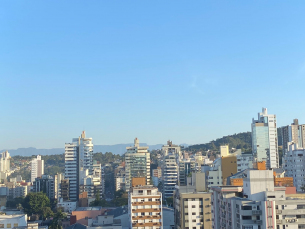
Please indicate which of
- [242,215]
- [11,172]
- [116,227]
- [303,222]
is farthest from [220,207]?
[11,172]

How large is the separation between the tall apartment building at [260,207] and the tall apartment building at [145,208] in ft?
30.8

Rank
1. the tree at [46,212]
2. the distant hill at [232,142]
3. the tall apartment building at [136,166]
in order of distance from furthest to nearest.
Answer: the distant hill at [232,142] < the tall apartment building at [136,166] < the tree at [46,212]

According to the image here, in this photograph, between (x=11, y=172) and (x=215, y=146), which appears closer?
(x=215, y=146)

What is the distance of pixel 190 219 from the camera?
38.5 meters

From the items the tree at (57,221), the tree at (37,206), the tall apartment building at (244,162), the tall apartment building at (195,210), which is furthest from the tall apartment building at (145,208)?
the tree at (37,206)

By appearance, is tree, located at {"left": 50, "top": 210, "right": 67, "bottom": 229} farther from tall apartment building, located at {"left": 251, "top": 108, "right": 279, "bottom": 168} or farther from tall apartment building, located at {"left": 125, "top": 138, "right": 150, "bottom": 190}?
tall apartment building, located at {"left": 251, "top": 108, "right": 279, "bottom": 168}

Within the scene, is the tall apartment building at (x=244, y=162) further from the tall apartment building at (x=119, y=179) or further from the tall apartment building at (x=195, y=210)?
the tall apartment building at (x=119, y=179)

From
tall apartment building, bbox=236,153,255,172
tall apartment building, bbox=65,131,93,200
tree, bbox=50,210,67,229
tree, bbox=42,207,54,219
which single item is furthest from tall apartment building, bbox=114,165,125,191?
tree, bbox=50,210,67,229

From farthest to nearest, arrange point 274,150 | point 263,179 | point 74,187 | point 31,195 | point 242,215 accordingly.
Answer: point 74,187 < point 274,150 < point 31,195 < point 263,179 < point 242,215

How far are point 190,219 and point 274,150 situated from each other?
152ft

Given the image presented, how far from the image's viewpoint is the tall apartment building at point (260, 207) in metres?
27.4

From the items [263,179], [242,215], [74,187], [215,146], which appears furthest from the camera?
[215,146]

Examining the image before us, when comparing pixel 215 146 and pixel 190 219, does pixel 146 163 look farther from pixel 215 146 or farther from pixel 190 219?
pixel 215 146

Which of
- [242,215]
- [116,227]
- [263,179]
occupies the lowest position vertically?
[116,227]
